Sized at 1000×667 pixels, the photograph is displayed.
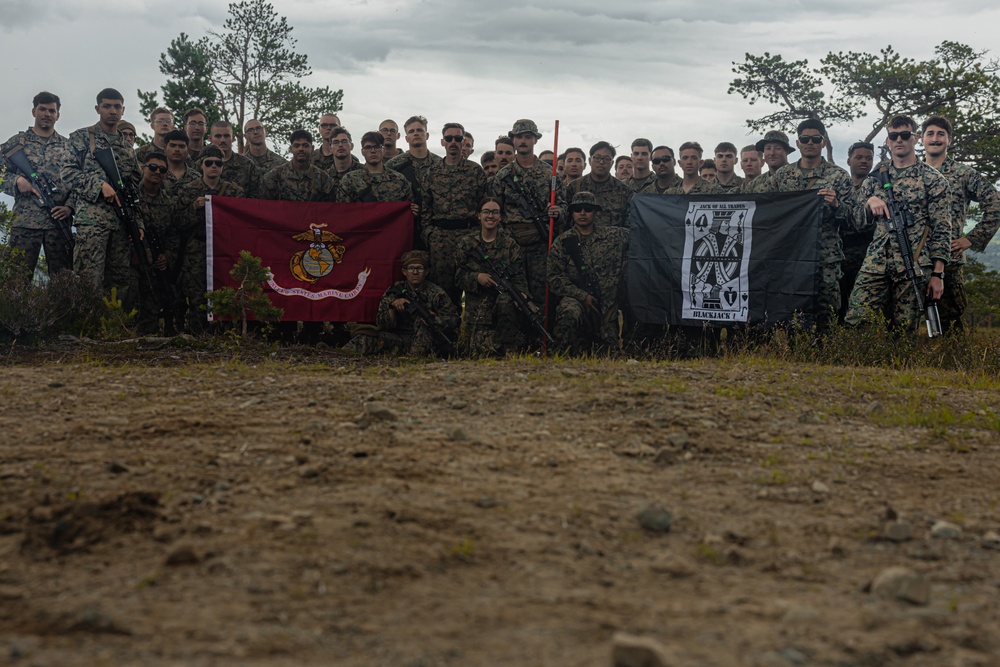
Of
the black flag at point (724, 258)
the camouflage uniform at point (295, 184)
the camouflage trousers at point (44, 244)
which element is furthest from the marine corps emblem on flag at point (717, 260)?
the camouflage trousers at point (44, 244)

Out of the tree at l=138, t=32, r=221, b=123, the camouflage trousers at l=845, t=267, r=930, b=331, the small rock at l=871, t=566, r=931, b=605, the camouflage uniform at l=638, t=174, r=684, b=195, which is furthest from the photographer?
the tree at l=138, t=32, r=221, b=123

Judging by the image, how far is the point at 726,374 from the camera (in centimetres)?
706

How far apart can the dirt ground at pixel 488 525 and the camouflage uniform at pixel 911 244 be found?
2.66m

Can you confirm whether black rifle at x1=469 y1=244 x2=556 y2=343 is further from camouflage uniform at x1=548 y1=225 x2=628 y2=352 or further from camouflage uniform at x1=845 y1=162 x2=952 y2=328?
camouflage uniform at x1=845 y1=162 x2=952 y2=328

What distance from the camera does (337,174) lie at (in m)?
10.5

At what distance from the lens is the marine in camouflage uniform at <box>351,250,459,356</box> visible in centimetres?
957

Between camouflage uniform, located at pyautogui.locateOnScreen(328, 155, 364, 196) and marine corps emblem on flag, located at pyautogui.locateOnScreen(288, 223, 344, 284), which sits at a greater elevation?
camouflage uniform, located at pyautogui.locateOnScreen(328, 155, 364, 196)

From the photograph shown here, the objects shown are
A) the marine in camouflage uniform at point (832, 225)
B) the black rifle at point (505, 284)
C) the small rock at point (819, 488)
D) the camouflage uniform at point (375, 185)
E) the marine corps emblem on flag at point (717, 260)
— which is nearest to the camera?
the small rock at point (819, 488)

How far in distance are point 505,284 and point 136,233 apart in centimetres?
390

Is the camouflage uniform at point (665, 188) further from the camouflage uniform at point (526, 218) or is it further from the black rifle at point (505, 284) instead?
the black rifle at point (505, 284)

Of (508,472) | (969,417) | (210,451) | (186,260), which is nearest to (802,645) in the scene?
(508,472)

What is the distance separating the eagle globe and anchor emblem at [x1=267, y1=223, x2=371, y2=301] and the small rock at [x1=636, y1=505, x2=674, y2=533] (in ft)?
22.0

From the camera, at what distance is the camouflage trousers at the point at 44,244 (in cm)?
988

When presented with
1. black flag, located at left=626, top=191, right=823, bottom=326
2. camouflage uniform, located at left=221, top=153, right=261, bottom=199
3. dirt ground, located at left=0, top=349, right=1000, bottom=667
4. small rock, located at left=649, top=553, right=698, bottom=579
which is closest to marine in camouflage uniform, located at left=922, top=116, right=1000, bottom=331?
black flag, located at left=626, top=191, right=823, bottom=326
